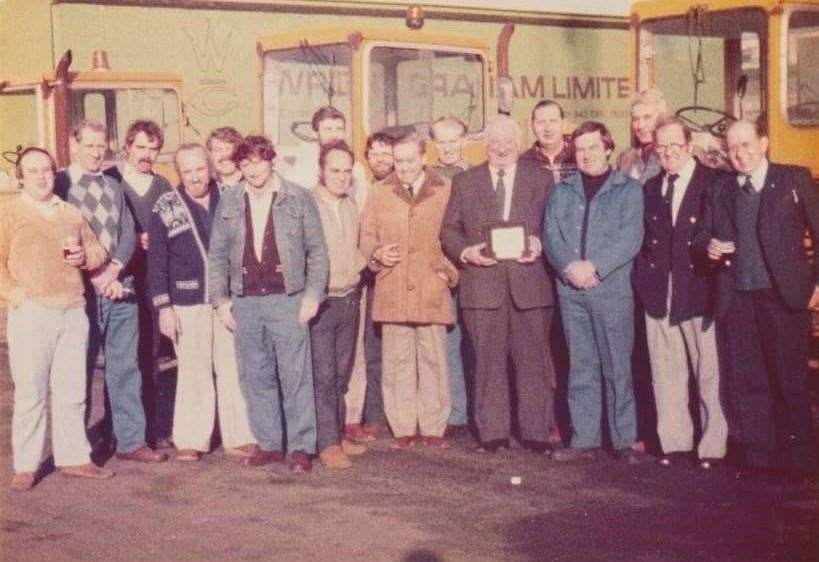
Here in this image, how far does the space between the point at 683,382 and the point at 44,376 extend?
3.38 meters

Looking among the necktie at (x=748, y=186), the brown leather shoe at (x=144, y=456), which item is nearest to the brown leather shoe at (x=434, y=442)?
the brown leather shoe at (x=144, y=456)

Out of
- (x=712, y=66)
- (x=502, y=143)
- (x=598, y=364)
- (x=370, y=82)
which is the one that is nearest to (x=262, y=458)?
(x=598, y=364)

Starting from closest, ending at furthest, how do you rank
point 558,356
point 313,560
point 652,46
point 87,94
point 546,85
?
point 313,560 → point 558,356 → point 652,46 → point 87,94 → point 546,85

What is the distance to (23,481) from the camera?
7.64 m

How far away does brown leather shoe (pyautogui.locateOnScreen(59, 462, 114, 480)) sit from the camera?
7.84 meters

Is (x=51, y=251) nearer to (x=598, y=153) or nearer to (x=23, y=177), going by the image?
(x=23, y=177)

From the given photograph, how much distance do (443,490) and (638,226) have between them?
5.82 feet

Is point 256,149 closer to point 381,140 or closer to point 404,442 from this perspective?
point 381,140

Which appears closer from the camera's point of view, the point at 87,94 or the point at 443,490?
the point at 443,490

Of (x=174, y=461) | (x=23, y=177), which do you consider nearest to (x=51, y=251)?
(x=23, y=177)

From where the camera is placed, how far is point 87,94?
12000 mm

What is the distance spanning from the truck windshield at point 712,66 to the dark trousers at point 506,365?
8.14 ft

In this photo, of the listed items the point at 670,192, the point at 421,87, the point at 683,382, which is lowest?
the point at 683,382


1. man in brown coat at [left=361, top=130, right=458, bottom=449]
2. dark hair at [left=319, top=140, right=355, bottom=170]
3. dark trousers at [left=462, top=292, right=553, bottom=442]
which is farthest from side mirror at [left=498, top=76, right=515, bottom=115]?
dark trousers at [left=462, top=292, right=553, bottom=442]
